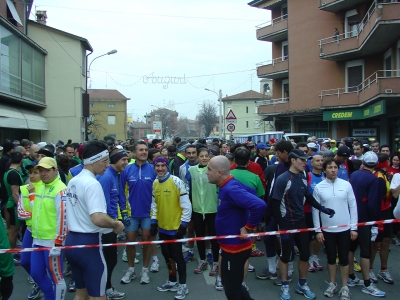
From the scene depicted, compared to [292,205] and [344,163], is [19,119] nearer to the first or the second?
[344,163]

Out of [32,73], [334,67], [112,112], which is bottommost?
[32,73]

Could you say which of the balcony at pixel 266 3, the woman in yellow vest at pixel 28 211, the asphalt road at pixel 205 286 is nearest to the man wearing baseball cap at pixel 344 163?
the asphalt road at pixel 205 286

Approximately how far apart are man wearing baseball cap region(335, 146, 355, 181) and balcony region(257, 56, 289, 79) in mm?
25486

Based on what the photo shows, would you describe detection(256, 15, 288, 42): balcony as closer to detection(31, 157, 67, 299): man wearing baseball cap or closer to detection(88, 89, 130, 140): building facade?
detection(31, 157, 67, 299): man wearing baseball cap

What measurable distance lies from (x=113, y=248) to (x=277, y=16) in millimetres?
32643

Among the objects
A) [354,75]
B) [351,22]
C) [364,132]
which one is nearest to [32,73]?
[351,22]

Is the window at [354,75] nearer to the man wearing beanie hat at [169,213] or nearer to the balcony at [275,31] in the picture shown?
the balcony at [275,31]

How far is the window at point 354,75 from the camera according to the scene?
86.0 ft

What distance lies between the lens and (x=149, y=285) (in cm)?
602

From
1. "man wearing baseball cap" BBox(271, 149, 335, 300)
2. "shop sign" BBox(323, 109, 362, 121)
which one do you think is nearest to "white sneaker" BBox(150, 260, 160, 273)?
"man wearing baseball cap" BBox(271, 149, 335, 300)

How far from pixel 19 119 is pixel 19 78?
7.85 ft

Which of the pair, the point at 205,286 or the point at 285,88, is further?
the point at 285,88

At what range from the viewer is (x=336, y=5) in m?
25.7

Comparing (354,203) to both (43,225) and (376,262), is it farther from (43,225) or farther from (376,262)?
(43,225)
